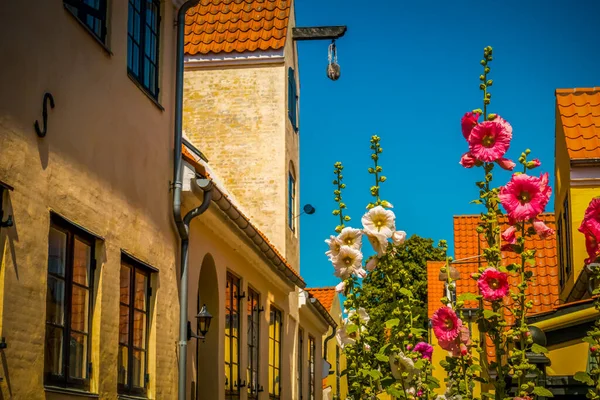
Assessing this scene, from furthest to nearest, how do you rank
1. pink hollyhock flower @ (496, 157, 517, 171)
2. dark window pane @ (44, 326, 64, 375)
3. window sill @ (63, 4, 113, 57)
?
window sill @ (63, 4, 113, 57) → dark window pane @ (44, 326, 64, 375) → pink hollyhock flower @ (496, 157, 517, 171)

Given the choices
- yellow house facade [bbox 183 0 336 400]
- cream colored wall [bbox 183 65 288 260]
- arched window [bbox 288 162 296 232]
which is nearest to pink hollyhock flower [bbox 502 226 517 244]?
yellow house facade [bbox 183 0 336 400]

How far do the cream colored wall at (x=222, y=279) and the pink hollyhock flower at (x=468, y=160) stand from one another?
5630mm

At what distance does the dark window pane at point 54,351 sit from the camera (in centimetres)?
797

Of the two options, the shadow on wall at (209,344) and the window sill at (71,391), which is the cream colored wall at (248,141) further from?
the window sill at (71,391)

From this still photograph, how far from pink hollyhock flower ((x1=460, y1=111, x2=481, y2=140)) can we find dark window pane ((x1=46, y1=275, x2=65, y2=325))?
337 centimetres

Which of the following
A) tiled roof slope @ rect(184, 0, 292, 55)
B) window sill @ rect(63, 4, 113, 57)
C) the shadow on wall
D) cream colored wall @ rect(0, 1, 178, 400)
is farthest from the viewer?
tiled roof slope @ rect(184, 0, 292, 55)

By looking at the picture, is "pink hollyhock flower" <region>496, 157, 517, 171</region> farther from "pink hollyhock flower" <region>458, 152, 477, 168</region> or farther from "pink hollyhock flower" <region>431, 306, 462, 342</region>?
"pink hollyhock flower" <region>431, 306, 462, 342</region>

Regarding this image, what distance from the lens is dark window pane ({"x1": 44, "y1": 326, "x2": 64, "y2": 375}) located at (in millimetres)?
7973

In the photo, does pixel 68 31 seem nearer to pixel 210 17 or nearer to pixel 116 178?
pixel 116 178

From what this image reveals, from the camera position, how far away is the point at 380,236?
7238mm

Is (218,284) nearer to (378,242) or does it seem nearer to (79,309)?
(79,309)

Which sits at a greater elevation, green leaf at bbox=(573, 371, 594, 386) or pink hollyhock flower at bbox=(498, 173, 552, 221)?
pink hollyhock flower at bbox=(498, 173, 552, 221)

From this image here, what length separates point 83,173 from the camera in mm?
8672

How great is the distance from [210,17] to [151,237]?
12.6 meters
